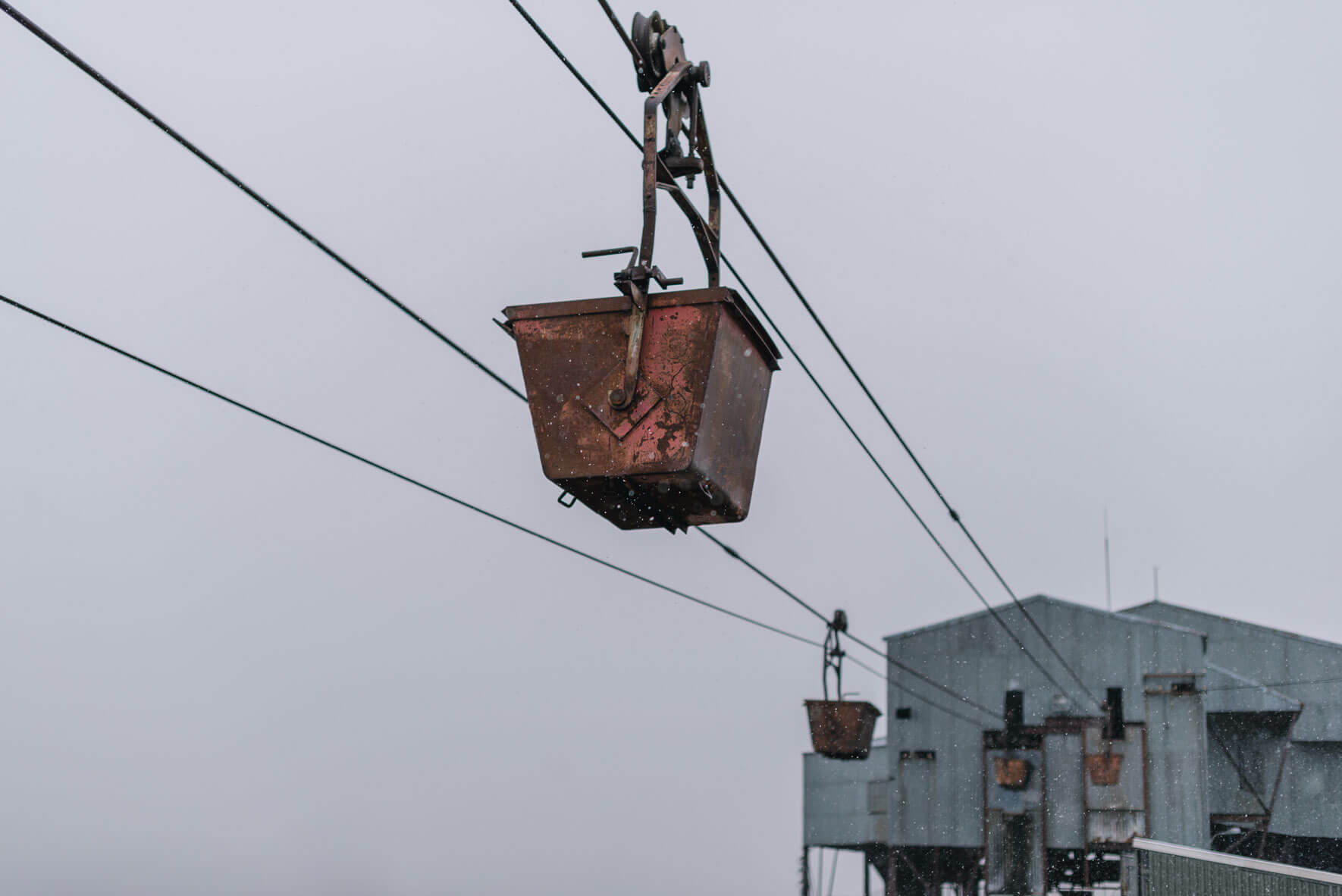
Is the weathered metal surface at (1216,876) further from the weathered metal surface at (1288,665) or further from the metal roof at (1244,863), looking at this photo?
the weathered metal surface at (1288,665)

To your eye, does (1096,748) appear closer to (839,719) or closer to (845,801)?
(845,801)

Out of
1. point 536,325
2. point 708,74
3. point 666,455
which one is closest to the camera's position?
point 666,455

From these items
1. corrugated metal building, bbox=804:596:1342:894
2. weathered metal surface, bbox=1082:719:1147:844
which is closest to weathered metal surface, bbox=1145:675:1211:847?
corrugated metal building, bbox=804:596:1342:894

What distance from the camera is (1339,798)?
2766 cm

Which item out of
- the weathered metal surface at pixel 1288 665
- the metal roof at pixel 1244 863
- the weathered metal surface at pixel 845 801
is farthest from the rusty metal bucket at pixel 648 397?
the weathered metal surface at pixel 845 801

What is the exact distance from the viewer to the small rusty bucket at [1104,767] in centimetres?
2514

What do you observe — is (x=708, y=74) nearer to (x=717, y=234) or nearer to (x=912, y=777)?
(x=717, y=234)

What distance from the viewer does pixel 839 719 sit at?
567 inches

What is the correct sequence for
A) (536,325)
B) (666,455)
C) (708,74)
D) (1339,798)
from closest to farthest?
(666,455) < (536,325) < (708,74) < (1339,798)

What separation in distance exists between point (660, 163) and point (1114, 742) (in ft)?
78.4

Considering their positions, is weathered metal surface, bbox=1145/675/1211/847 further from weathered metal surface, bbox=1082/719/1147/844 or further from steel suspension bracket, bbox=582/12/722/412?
steel suspension bracket, bbox=582/12/722/412

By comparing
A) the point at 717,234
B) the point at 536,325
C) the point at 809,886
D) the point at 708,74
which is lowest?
the point at 809,886

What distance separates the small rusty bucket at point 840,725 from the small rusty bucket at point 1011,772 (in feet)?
41.9

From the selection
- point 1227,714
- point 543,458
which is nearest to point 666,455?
point 543,458
